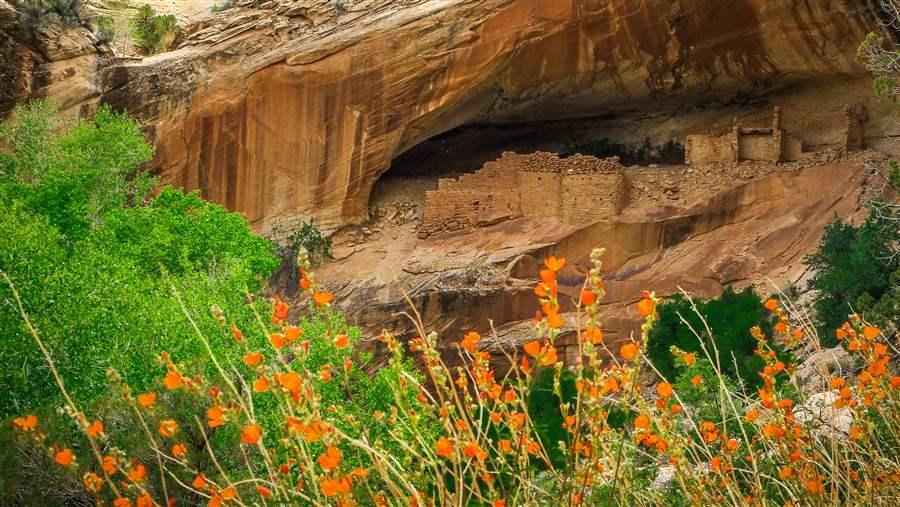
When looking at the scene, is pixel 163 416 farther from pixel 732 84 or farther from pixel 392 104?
pixel 732 84

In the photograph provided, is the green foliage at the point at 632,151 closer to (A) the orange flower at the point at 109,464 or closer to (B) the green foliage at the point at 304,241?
(B) the green foliage at the point at 304,241

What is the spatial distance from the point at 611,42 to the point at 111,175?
32.0ft

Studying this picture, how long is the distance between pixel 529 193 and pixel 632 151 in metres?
3.96

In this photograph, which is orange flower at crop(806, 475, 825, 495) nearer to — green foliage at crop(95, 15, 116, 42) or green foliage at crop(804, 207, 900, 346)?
green foliage at crop(804, 207, 900, 346)

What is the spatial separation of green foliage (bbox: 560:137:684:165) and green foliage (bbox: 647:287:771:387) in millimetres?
4771

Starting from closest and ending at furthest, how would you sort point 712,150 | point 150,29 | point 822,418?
1. point 822,418
2. point 712,150
3. point 150,29

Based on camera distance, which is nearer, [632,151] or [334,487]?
[334,487]

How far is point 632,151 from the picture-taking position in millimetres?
23922

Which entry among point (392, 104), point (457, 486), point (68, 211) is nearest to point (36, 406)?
point (457, 486)

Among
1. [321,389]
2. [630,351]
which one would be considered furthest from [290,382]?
[321,389]

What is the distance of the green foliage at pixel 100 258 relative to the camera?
29.3 ft

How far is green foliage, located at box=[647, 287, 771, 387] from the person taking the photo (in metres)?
16.7

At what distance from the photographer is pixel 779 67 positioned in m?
21.5

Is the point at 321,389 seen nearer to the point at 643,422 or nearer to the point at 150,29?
the point at 643,422
